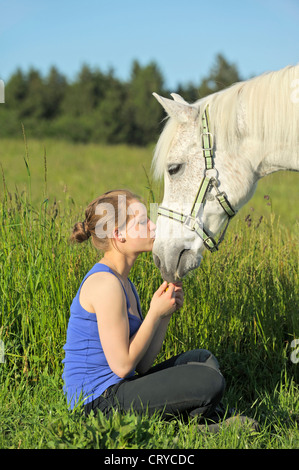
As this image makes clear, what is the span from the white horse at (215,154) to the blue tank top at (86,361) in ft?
1.70

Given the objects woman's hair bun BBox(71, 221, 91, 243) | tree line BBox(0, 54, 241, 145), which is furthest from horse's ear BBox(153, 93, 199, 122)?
tree line BBox(0, 54, 241, 145)

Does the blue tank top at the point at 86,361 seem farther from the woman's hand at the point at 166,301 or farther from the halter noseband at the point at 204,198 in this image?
the halter noseband at the point at 204,198

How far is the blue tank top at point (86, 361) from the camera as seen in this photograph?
2.66m

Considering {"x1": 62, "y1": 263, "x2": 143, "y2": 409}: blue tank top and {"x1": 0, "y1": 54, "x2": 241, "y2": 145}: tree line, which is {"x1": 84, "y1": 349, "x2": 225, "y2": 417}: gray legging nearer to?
{"x1": 62, "y1": 263, "x2": 143, "y2": 409}: blue tank top

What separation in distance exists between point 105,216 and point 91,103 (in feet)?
153

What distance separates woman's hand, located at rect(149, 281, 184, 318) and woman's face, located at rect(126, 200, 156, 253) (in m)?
0.27

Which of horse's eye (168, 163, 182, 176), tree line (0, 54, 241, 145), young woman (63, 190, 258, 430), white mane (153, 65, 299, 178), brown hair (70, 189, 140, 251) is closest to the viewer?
young woman (63, 190, 258, 430)

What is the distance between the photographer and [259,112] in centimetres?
295

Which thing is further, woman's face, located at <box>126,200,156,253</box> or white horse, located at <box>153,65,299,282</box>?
white horse, located at <box>153,65,299,282</box>

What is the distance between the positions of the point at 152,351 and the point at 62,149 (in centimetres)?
2407

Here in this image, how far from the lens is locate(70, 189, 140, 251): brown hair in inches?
109

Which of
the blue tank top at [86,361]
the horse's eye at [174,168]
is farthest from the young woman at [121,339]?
the horse's eye at [174,168]

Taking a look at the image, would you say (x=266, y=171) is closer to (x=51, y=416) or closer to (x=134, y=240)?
(x=134, y=240)

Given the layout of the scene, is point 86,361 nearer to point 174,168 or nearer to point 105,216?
point 105,216
